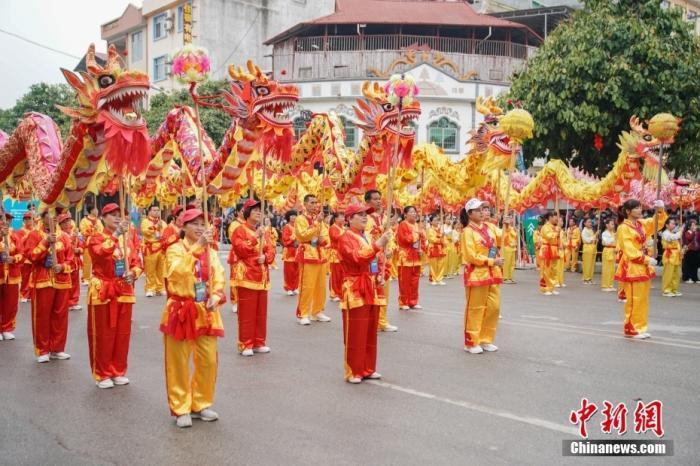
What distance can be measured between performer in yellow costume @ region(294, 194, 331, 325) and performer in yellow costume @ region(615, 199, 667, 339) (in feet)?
13.9

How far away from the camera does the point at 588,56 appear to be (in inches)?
658

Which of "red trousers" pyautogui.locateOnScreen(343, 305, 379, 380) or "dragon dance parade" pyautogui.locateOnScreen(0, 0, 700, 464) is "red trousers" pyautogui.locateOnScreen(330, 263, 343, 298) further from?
"red trousers" pyautogui.locateOnScreen(343, 305, 379, 380)

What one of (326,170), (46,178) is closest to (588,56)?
(326,170)

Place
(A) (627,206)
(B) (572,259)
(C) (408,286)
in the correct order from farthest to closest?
(B) (572,259), (C) (408,286), (A) (627,206)

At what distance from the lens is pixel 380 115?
1098 cm

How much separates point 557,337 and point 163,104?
24.0 meters

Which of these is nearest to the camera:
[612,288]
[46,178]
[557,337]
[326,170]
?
[46,178]

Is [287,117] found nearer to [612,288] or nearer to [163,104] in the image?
[612,288]

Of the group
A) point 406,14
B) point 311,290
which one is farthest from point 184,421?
point 406,14

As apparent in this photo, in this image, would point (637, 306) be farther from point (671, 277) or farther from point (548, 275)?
point (671, 277)

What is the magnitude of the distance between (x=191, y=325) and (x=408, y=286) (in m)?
6.77

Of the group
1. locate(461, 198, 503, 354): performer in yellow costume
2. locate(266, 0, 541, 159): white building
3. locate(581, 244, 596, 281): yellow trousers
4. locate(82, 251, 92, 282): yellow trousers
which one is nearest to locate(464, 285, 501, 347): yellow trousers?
locate(461, 198, 503, 354): performer in yellow costume

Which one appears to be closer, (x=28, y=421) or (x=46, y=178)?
(x=28, y=421)

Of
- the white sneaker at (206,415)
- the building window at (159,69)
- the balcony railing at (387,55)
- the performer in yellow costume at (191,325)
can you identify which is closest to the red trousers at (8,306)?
the performer in yellow costume at (191,325)
